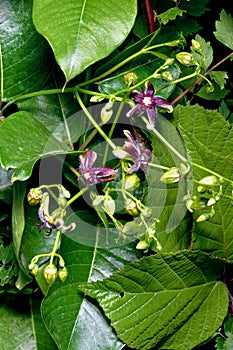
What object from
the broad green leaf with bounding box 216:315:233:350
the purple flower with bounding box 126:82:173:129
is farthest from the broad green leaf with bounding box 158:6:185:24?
the broad green leaf with bounding box 216:315:233:350

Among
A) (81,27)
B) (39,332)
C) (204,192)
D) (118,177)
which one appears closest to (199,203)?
(204,192)

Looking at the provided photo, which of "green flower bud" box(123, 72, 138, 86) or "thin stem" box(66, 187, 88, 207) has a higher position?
"green flower bud" box(123, 72, 138, 86)

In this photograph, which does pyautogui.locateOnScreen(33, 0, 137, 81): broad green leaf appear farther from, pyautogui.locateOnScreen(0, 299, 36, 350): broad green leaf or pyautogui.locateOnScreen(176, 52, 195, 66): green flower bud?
pyautogui.locateOnScreen(0, 299, 36, 350): broad green leaf

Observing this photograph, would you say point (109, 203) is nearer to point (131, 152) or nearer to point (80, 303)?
point (131, 152)

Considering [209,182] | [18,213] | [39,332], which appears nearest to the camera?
[209,182]

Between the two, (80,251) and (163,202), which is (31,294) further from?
(163,202)

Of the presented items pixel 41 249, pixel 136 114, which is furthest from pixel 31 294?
pixel 136 114
